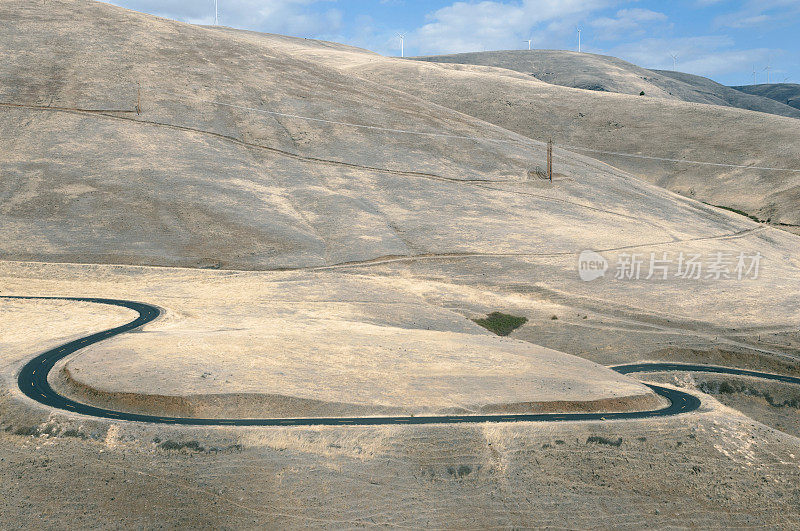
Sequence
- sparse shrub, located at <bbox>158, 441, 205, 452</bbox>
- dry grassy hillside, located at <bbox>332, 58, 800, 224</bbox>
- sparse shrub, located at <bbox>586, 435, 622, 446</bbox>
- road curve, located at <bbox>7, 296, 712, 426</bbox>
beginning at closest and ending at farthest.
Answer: sparse shrub, located at <bbox>158, 441, 205, 452</bbox>, road curve, located at <bbox>7, 296, 712, 426</bbox>, sparse shrub, located at <bbox>586, 435, 622, 446</bbox>, dry grassy hillside, located at <bbox>332, 58, 800, 224</bbox>

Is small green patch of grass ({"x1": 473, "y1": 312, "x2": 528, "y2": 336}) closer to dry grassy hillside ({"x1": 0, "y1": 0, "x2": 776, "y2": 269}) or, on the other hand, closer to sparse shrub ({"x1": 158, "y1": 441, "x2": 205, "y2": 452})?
dry grassy hillside ({"x1": 0, "y1": 0, "x2": 776, "y2": 269})

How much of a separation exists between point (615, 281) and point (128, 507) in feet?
144

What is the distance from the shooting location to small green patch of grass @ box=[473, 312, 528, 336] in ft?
164

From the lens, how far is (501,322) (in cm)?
5091

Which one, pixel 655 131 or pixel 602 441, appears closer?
pixel 602 441

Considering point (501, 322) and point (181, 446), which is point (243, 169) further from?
point (181, 446)

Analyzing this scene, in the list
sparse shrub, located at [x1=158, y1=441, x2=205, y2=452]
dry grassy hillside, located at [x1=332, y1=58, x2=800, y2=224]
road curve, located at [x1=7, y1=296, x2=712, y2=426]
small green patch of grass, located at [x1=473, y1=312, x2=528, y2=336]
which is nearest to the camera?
sparse shrub, located at [x1=158, y1=441, x2=205, y2=452]

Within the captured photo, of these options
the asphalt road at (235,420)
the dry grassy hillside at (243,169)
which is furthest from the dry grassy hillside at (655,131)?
the asphalt road at (235,420)

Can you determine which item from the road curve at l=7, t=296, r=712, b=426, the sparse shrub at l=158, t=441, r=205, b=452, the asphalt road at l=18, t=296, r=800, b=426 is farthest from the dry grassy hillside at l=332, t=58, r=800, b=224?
the sparse shrub at l=158, t=441, r=205, b=452

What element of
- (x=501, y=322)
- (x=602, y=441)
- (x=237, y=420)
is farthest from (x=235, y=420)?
(x=501, y=322)

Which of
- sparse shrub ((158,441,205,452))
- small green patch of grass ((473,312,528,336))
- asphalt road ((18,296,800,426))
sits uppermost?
small green patch of grass ((473,312,528,336))

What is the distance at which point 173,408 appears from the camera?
3016 cm

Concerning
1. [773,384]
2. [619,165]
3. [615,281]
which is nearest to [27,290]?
[615,281]

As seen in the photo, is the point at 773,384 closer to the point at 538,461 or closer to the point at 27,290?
the point at 538,461
